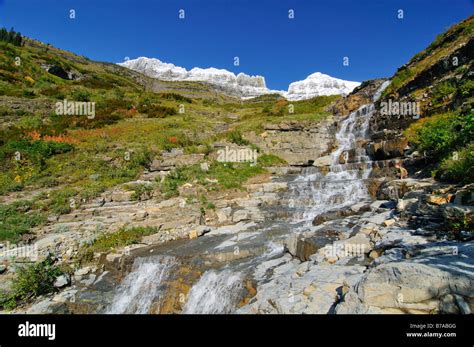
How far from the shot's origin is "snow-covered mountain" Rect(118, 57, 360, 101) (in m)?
Answer: 104

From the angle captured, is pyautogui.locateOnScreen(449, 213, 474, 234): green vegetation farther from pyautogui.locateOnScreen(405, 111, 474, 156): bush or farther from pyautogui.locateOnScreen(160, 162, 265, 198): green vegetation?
pyautogui.locateOnScreen(160, 162, 265, 198): green vegetation

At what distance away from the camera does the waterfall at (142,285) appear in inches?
330

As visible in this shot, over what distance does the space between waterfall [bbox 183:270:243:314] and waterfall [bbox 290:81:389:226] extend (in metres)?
5.45

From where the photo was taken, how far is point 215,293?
7.63m

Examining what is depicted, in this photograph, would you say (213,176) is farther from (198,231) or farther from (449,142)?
(449,142)

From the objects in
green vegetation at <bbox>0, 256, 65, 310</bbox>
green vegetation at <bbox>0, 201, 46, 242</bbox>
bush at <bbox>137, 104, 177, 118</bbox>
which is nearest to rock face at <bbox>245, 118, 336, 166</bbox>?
bush at <bbox>137, 104, 177, 118</bbox>

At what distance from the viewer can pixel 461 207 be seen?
20.9ft

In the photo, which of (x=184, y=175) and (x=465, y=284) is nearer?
(x=465, y=284)

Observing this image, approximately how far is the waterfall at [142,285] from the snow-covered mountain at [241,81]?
8741cm
